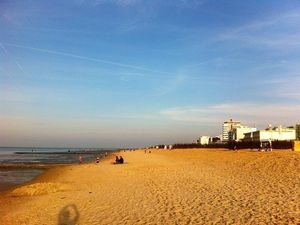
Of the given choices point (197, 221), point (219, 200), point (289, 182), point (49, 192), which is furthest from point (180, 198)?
point (49, 192)

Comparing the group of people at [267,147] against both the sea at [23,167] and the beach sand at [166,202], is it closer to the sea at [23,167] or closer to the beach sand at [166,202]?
the sea at [23,167]

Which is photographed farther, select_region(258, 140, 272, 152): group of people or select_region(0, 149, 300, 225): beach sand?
select_region(258, 140, 272, 152): group of people

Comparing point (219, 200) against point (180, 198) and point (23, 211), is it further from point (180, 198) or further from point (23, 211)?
point (23, 211)

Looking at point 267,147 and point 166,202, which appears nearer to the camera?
point 166,202

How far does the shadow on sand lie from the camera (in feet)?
36.8

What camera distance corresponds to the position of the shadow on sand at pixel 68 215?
1122 cm

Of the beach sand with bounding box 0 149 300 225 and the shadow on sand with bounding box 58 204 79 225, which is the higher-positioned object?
the beach sand with bounding box 0 149 300 225

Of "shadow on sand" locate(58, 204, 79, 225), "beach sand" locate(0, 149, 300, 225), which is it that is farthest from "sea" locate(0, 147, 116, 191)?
"shadow on sand" locate(58, 204, 79, 225)

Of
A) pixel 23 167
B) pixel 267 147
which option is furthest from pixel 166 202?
pixel 267 147

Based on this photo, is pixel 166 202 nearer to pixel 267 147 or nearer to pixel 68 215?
pixel 68 215

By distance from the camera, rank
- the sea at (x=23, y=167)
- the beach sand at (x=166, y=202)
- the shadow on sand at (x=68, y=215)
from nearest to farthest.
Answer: the beach sand at (x=166, y=202)
the shadow on sand at (x=68, y=215)
the sea at (x=23, y=167)

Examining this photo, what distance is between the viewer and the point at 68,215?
1225cm

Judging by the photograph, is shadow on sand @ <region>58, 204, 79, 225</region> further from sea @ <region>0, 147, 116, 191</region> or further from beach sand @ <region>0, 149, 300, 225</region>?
sea @ <region>0, 147, 116, 191</region>

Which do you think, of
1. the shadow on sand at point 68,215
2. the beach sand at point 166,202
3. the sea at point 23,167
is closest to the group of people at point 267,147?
the sea at point 23,167
